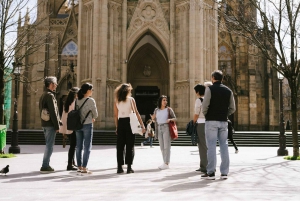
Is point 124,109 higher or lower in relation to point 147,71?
lower

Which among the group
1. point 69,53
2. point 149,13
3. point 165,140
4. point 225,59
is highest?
point 149,13

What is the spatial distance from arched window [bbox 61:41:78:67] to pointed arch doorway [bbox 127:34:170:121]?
6.01 meters

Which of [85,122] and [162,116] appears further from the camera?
[162,116]

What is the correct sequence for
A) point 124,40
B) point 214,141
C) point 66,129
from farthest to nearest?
point 124,40 < point 66,129 < point 214,141

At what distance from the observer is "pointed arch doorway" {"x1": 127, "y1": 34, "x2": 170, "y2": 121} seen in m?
29.7

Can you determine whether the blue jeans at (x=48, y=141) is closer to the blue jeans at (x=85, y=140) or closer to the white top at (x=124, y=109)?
the blue jeans at (x=85, y=140)

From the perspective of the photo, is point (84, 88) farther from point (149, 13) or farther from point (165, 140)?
point (149, 13)

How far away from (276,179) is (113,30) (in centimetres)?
2013

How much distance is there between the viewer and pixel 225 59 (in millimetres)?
34312

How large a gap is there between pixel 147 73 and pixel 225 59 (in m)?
8.40

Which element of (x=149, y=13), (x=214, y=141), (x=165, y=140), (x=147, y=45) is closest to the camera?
(x=214, y=141)

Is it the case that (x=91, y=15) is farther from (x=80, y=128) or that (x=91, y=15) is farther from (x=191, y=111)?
(x=80, y=128)

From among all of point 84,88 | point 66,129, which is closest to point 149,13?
point 66,129

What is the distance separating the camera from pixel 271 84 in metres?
34.7
